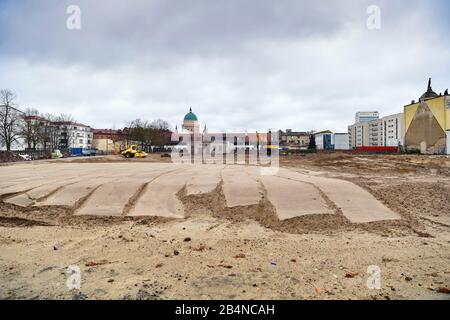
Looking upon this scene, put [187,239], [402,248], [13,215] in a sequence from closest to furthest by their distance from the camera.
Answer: [402,248]
[187,239]
[13,215]

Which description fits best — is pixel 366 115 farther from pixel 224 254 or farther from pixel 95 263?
pixel 95 263

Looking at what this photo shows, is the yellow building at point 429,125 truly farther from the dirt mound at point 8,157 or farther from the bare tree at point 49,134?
the bare tree at point 49,134

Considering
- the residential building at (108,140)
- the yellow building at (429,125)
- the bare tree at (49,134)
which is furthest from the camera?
the residential building at (108,140)

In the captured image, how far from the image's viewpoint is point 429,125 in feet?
165

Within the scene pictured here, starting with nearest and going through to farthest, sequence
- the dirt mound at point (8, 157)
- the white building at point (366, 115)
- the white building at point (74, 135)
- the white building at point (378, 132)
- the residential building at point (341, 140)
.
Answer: the dirt mound at point (8, 157)
the white building at point (74, 135)
the white building at point (378, 132)
the residential building at point (341, 140)
the white building at point (366, 115)

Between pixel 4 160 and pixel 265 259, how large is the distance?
44.3 m

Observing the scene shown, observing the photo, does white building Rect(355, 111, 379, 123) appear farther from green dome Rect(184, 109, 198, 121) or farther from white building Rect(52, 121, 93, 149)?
white building Rect(52, 121, 93, 149)

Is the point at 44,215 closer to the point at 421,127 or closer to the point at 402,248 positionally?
the point at 402,248

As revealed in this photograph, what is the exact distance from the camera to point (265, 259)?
5.29 metres

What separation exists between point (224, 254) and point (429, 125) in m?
58.3

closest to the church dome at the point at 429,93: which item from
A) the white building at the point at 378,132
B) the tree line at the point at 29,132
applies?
the white building at the point at 378,132

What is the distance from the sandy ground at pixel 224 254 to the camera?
4.13 m

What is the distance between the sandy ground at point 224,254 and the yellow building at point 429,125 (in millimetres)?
48174
